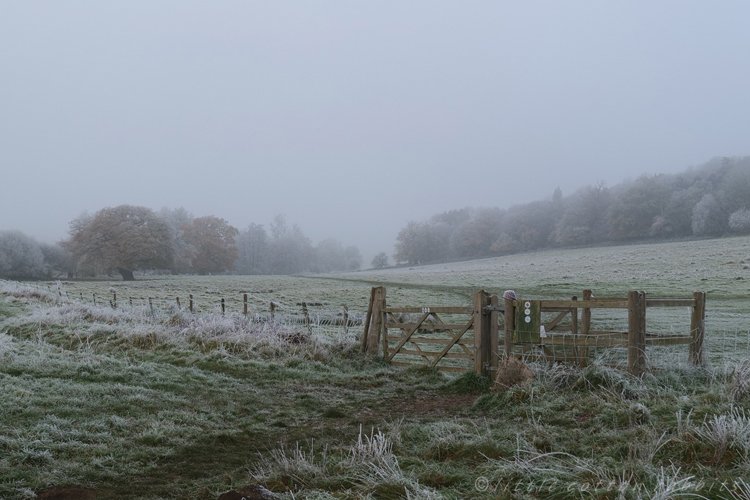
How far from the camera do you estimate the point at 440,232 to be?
81.6 m

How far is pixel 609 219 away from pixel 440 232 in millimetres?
26790

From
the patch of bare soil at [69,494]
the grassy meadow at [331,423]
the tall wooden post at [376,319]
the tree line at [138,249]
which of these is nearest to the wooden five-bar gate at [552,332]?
the grassy meadow at [331,423]

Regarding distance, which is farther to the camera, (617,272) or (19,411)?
(617,272)

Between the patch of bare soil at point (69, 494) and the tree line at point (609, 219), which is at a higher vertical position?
the tree line at point (609, 219)

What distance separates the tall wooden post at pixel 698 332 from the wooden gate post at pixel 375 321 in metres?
5.80

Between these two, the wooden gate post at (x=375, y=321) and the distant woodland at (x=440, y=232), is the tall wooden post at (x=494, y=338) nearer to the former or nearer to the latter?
the wooden gate post at (x=375, y=321)

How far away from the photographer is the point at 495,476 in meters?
4.00

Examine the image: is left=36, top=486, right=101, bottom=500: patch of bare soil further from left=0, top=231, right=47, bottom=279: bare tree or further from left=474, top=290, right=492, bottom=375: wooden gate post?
left=0, top=231, right=47, bottom=279: bare tree

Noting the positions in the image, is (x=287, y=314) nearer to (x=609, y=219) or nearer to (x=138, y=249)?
(x=138, y=249)

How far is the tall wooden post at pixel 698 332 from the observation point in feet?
26.1

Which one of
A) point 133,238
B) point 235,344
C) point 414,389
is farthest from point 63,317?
point 133,238

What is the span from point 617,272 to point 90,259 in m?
47.1

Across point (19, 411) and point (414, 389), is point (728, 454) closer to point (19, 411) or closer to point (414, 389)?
point (414, 389)

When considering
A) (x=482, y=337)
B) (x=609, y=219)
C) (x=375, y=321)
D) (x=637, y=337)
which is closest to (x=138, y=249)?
(x=375, y=321)
